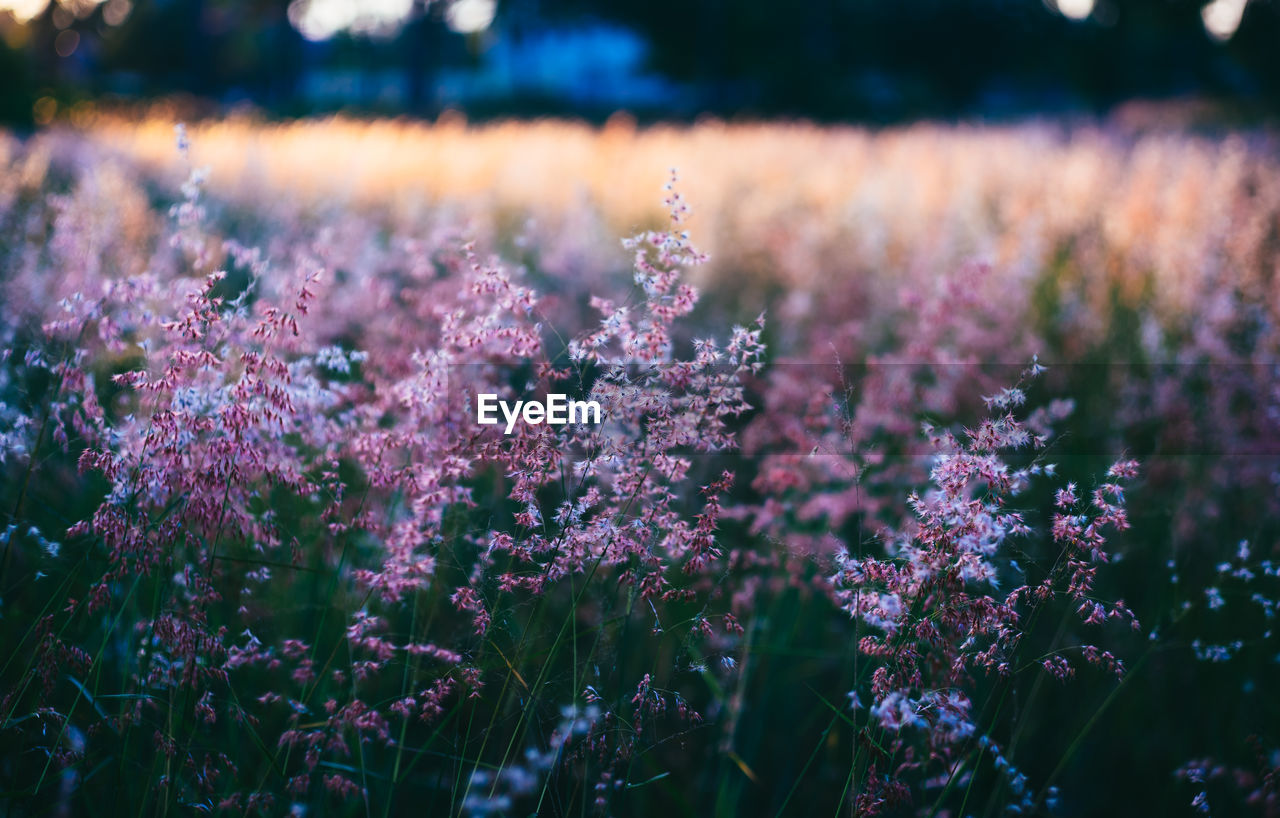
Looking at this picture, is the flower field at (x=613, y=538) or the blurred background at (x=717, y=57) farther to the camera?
the blurred background at (x=717, y=57)

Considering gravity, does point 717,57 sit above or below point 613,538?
above

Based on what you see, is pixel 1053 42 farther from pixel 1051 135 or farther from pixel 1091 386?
pixel 1091 386

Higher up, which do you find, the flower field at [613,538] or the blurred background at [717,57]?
the blurred background at [717,57]

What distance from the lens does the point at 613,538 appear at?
147 cm

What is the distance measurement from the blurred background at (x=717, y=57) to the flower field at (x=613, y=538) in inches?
911

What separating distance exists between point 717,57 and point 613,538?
115 feet

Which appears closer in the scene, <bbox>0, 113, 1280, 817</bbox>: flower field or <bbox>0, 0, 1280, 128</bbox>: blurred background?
<bbox>0, 113, 1280, 817</bbox>: flower field

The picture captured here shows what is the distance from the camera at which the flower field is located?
145 centimetres

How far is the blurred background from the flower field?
75.9 ft

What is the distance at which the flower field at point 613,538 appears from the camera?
1445mm

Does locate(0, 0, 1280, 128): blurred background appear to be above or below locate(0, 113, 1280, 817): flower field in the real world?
above

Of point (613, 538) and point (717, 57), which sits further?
point (717, 57)

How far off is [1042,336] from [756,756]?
4090mm

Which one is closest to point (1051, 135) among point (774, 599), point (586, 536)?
point (774, 599)
